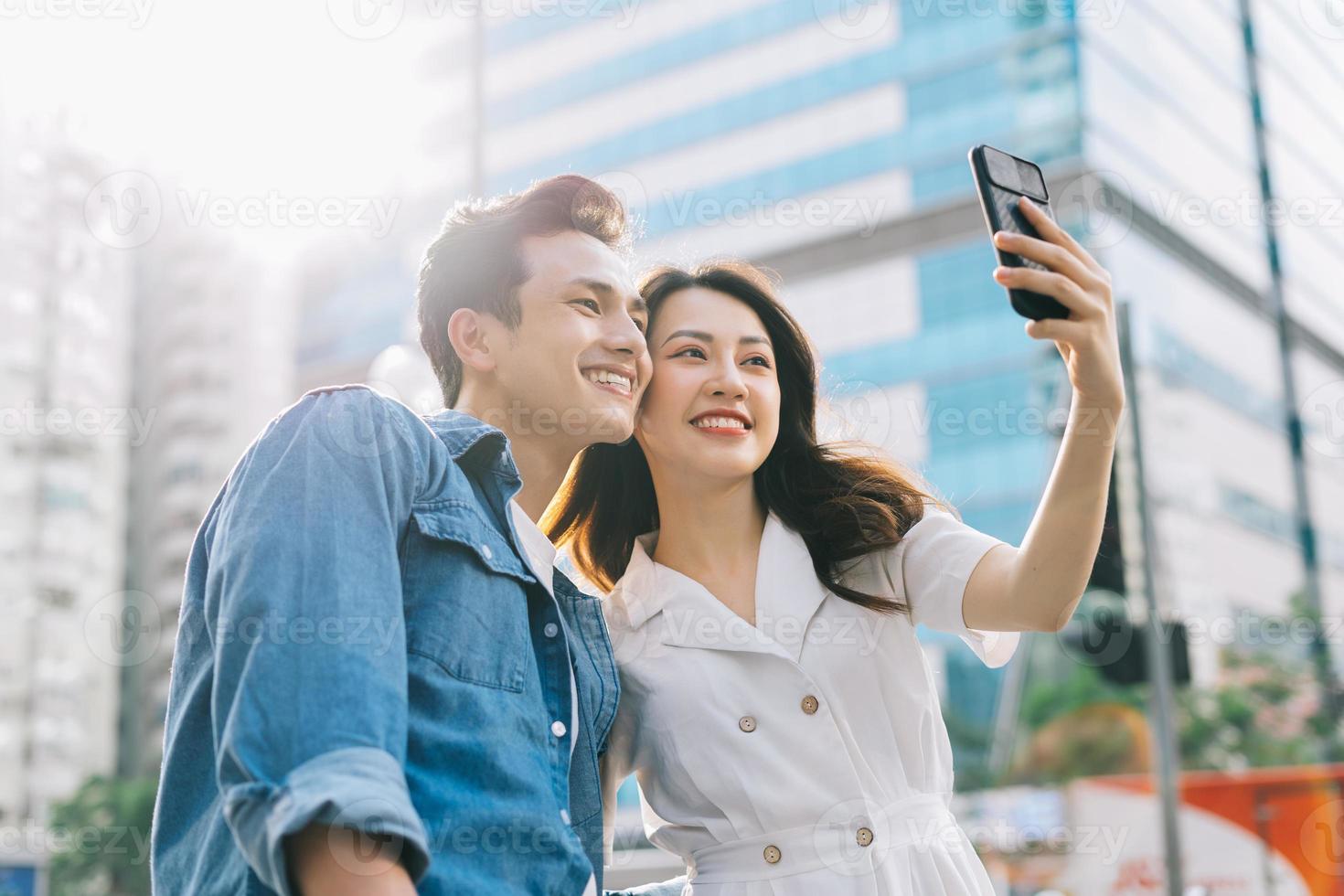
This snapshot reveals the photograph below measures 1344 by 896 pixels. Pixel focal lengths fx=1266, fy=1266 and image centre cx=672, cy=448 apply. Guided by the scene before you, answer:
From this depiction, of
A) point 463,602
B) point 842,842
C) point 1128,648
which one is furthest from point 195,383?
point 463,602

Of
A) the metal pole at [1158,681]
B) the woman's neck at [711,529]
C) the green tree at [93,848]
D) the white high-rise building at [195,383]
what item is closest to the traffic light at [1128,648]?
the metal pole at [1158,681]

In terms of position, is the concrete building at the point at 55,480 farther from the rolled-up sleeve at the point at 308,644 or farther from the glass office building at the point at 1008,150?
the rolled-up sleeve at the point at 308,644

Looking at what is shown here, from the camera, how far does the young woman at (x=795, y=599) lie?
2180 millimetres

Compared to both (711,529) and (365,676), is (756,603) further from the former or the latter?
(365,676)

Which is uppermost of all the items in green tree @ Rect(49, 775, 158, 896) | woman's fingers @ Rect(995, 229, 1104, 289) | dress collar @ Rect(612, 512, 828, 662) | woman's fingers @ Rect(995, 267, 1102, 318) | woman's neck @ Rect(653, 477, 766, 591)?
woman's fingers @ Rect(995, 229, 1104, 289)

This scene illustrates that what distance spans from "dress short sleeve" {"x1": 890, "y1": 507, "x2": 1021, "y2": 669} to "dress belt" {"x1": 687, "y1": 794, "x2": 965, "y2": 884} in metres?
0.33

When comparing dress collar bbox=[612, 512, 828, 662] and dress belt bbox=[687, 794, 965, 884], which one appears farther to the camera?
dress collar bbox=[612, 512, 828, 662]

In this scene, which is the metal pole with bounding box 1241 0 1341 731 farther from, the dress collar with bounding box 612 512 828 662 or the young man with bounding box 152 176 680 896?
the young man with bounding box 152 176 680 896

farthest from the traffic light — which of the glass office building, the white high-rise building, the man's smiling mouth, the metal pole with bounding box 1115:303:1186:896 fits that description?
the white high-rise building

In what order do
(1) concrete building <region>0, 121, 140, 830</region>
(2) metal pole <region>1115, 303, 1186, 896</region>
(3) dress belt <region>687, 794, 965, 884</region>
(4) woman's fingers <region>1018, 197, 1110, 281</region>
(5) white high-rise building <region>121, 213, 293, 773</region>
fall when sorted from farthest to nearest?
(5) white high-rise building <region>121, 213, 293, 773</region>, (1) concrete building <region>0, 121, 140, 830</region>, (2) metal pole <region>1115, 303, 1186, 896</region>, (3) dress belt <region>687, 794, 965, 884</region>, (4) woman's fingers <region>1018, 197, 1110, 281</region>

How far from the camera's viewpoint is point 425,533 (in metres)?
1.86

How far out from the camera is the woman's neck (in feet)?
9.35

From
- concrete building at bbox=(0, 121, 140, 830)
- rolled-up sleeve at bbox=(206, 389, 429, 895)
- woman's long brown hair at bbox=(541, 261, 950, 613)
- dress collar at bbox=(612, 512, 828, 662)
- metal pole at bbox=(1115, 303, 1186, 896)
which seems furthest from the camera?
concrete building at bbox=(0, 121, 140, 830)

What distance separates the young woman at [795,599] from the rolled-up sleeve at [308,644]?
971 millimetres
